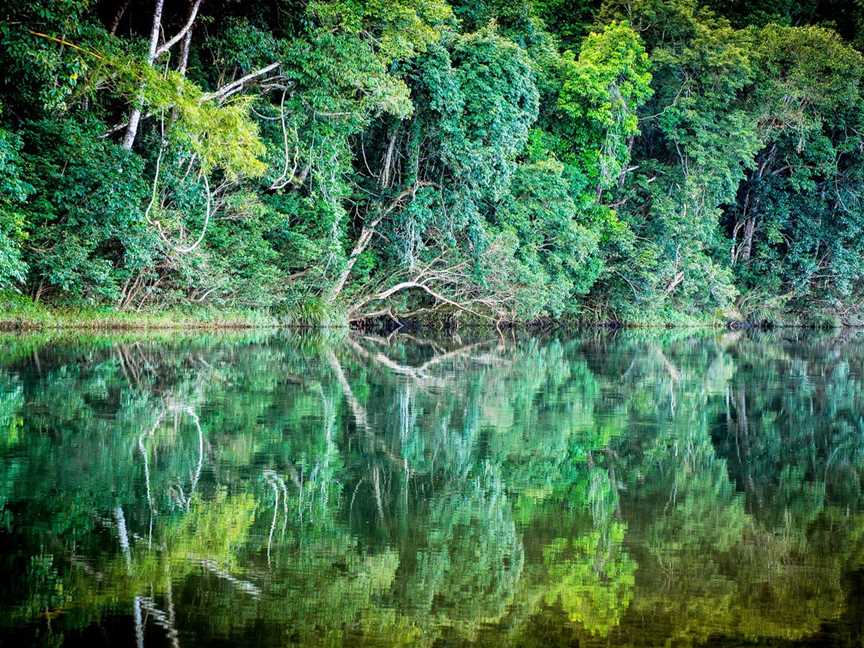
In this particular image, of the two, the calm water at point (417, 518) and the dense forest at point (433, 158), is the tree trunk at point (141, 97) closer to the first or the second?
the dense forest at point (433, 158)

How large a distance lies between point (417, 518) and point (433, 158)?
2665cm

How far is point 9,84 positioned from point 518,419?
53.6 feet

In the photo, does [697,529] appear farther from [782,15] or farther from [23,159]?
[782,15]

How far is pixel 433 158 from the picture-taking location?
31.6 m

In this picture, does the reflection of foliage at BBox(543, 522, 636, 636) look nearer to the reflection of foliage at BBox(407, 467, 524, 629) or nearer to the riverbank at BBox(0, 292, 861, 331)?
the reflection of foliage at BBox(407, 467, 524, 629)

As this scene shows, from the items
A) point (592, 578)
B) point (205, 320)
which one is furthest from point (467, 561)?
point (205, 320)

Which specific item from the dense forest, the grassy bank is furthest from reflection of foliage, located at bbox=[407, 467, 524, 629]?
the grassy bank

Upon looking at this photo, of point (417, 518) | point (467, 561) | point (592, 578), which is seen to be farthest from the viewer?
point (417, 518)

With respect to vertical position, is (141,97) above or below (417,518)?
above

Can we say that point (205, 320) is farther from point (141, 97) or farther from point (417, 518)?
point (417, 518)

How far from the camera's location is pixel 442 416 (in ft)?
34.6

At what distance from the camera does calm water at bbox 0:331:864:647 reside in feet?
13.5

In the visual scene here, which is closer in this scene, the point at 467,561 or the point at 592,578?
the point at 592,578

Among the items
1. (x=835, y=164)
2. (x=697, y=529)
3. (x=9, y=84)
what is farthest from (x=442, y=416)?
(x=835, y=164)
